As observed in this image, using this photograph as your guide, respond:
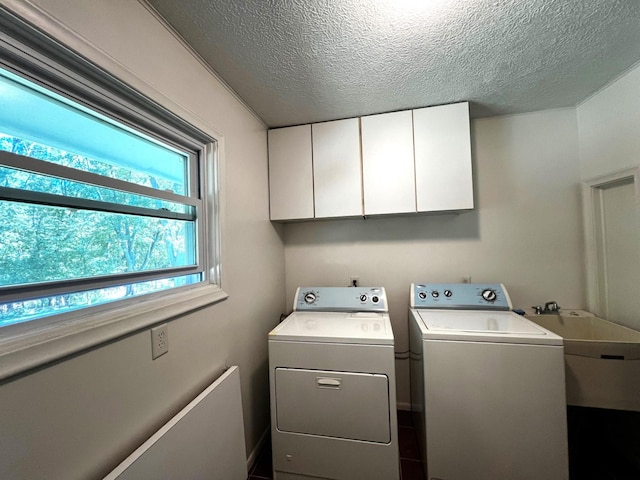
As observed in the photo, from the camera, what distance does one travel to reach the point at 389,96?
5.45 ft

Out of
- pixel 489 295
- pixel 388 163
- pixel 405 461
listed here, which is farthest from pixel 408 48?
pixel 405 461

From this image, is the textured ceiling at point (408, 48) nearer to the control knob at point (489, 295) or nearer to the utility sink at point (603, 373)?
the control knob at point (489, 295)

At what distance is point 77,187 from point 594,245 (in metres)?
3.01

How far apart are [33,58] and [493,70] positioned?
6.65ft

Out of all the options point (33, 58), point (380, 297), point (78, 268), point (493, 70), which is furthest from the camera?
point (380, 297)

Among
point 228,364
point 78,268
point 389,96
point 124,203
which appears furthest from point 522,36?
point 228,364

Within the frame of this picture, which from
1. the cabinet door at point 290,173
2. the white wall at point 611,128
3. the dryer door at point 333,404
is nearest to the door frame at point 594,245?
the white wall at point 611,128

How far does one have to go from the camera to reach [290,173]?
2010mm

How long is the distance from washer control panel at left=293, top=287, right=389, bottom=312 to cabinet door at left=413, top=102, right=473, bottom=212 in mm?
733

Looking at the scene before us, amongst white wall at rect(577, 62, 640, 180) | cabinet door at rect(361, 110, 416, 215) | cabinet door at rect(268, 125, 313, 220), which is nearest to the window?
cabinet door at rect(268, 125, 313, 220)

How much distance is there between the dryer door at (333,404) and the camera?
132cm

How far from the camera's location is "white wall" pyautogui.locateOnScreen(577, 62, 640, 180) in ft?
4.80

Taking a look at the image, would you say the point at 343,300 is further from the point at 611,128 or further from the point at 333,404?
the point at 611,128

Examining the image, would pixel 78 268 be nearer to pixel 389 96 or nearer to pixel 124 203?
pixel 124 203
